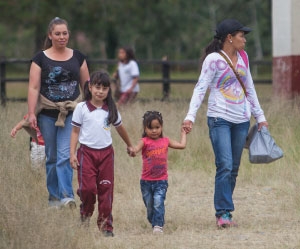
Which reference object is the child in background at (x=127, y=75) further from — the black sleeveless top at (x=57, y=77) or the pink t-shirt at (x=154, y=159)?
the pink t-shirt at (x=154, y=159)

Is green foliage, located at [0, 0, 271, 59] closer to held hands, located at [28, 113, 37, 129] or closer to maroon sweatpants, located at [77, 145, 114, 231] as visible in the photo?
held hands, located at [28, 113, 37, 129]

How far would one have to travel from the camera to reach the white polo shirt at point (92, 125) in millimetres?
8203

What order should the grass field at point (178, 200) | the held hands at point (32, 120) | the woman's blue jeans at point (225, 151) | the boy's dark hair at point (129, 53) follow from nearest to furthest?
1. the grass field at point (178, 200)
2. the woman's blue jeans at point (225, 151)
3. the held hands at point (32, 120)
4. the boy's dark hair at point (129, 53)

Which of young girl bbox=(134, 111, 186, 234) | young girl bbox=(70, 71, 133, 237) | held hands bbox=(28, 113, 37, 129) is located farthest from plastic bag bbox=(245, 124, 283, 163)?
held hands bbox=(28, 113, 37, 129)

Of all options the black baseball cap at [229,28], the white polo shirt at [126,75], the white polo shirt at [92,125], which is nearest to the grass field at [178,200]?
the white polo shirt at [92,125]

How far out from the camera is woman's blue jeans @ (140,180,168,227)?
8492 mm

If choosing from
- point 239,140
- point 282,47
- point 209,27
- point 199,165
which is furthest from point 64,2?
point 239,140

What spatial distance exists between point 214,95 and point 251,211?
1580 mm

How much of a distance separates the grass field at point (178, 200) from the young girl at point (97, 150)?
0.71ft

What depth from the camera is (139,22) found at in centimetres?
5338

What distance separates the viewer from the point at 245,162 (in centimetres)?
1171

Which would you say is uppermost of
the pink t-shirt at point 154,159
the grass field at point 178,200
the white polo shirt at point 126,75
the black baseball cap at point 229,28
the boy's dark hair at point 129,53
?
the black baseball cap at point 229,28

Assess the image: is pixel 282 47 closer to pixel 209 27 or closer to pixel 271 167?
pixel 271 167

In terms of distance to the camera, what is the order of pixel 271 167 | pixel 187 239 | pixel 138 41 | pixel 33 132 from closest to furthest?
1. pixel 187 239
2. pixel 33 132
3. pixel 271 167
4. pixel 138 41
